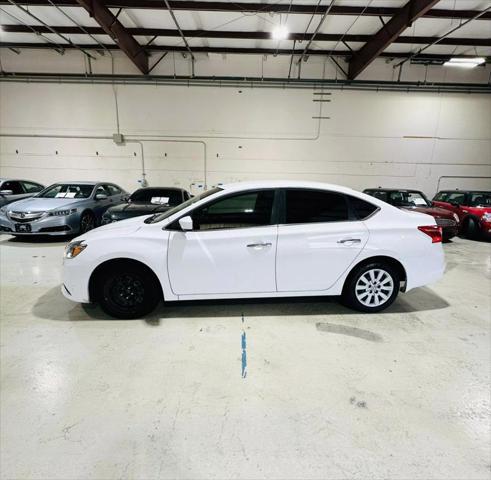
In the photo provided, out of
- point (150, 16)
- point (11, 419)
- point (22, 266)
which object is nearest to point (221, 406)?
point (11, 419)

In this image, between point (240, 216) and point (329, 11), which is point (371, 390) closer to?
point (240, 216)

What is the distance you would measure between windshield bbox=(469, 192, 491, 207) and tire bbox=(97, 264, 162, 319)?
8288 mm

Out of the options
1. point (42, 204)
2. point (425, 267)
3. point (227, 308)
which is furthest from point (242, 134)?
point (425, 267)

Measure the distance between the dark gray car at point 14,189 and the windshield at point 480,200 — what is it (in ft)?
39.1

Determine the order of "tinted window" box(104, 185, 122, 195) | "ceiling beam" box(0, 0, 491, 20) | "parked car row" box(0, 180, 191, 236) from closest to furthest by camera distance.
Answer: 1. "parked car row" box(0, 180, 191, 236)
2. "ceiling beam" box(0, 0, 491, 20)
3. "tinted window" box(104, 185, 122, 195)

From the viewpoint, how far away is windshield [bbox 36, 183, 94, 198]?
618cm

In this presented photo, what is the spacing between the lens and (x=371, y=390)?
187 centimetres

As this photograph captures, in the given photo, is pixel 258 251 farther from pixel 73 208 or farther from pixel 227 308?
pixel 73 208

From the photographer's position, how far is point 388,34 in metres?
7.25

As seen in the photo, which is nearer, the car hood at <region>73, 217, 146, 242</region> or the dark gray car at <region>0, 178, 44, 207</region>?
the car hood at <region>73, 217, 146, 242</region>

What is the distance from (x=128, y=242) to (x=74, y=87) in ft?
33.2

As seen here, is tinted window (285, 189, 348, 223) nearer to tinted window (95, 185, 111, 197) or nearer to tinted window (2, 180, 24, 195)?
tinted window (95, 185, 111, 197)

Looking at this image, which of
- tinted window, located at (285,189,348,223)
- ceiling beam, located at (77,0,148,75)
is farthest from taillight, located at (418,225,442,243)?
ceiling beam, located at (77,0,148,75)

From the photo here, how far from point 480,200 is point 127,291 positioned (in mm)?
8687
